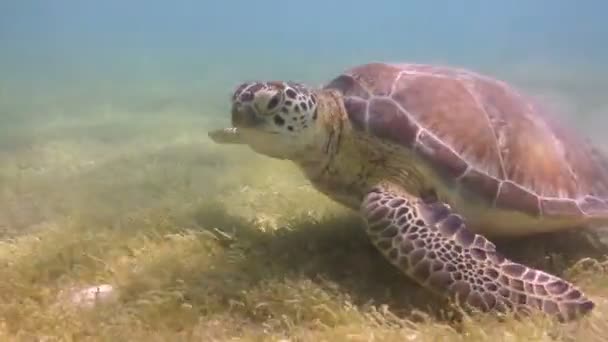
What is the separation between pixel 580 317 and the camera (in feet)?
9.36

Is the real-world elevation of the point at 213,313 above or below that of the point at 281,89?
below

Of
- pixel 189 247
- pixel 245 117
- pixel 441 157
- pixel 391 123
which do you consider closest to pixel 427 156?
pixel 441 157

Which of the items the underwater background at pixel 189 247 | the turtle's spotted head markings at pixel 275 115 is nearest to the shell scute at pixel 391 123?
the turtle's spotted head markings at pixel 275 115

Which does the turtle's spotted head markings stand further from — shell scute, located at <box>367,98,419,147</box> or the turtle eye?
shell scute, located at <box>367,98,419,147</box>

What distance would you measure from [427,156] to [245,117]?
1.27m

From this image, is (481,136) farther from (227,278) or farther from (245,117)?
(227,278)

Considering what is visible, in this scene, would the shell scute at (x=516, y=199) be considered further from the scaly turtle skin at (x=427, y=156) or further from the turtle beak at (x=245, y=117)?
the turtle beak at (x=245, y=117)

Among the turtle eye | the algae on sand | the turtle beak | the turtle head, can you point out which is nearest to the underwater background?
the algae on sand

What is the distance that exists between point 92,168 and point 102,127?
16.1ft

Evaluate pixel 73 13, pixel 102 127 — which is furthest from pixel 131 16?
pixel 102 127

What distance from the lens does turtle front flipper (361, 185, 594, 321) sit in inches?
116

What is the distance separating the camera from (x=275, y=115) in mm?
3688

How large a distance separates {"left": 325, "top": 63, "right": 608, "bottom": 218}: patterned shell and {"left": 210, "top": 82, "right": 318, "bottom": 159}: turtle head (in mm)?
414

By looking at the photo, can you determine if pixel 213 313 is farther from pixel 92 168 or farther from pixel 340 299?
pixel 92 168
